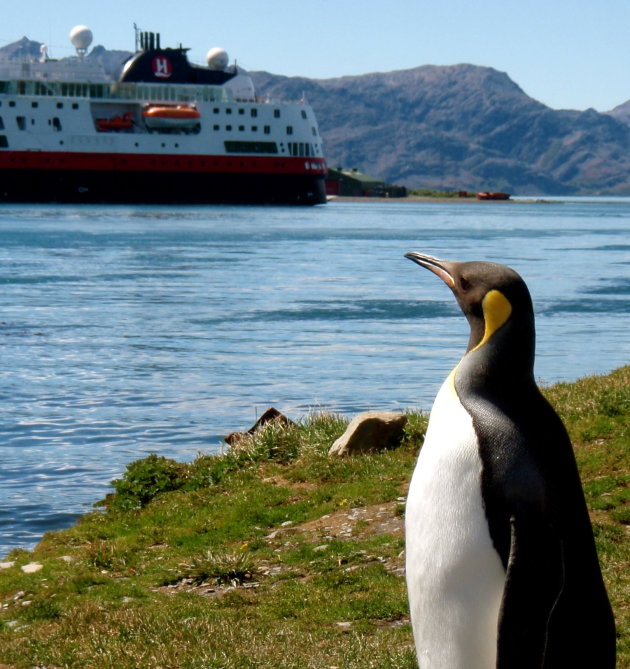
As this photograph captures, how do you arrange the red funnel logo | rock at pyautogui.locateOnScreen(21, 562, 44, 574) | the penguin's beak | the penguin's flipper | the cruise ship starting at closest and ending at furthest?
1. the penguin's flipper
2. the penguin's beak
3. rock at pyautogui.locateOnScreen(21, 562, 44, 574)
4. the cruise ship
5. the red funnel logo

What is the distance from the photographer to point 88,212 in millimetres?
79125

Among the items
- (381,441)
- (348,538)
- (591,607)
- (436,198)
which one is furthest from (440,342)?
(436,198)

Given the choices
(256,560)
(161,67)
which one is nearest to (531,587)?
(256,560)

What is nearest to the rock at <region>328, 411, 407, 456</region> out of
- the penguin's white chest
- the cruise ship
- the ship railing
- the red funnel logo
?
the penguin's white chest

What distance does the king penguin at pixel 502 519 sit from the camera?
3.76 meters

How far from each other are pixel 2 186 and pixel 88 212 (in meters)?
11.7

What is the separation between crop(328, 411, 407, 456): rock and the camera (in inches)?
410

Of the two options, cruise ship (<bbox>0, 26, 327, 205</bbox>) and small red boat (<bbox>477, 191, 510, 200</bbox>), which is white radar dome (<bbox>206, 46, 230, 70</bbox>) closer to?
cruise ship (<bbox>0, 26, 327, 205</bbox>)

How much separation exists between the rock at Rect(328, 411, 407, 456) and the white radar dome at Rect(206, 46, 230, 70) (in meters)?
94.9

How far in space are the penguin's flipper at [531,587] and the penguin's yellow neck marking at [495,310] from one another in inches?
26.7

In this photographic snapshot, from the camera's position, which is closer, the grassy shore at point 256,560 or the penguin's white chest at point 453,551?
the penguin's white chest at point 453,551

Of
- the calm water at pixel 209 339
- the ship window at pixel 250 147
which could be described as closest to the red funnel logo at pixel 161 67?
the ship window at pixel 250 147

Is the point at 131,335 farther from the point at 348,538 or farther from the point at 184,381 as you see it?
the point at 348,538

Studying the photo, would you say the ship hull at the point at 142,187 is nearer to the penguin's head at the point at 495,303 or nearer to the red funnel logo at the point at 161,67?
the red funnel logo at the point at 161,67
